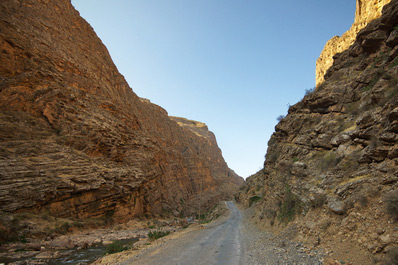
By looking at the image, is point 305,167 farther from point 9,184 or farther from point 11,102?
point 11,102

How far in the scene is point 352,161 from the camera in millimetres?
9180

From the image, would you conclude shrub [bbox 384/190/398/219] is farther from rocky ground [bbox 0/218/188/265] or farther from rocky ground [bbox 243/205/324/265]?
rocky ground [bbox 0/218/188/265]

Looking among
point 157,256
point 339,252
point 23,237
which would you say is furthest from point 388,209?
point 23,237

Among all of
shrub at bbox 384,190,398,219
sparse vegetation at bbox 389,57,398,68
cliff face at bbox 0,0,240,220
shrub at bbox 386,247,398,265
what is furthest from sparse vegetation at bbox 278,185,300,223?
cliff face at bbox 0,0,240,220

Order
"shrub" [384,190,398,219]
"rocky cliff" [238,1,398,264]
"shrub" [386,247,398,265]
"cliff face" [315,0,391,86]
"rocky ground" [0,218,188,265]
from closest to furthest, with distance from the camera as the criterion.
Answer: "shrub" [386,247,398,265] → "shrub" [384,190,398,219] → "rocky cliff" [238,1,398,264] → "rocky ground" [0,218,188,265] → "cliff face" [315,0,391,86]

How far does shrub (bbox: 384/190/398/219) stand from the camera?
5494 millimetres

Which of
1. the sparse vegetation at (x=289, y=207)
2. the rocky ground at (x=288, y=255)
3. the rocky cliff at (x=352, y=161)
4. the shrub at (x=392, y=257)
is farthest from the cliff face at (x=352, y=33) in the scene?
the shrub at (x=392, y=257)

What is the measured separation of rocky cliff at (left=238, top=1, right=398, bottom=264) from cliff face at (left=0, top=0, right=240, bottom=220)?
2015 cm

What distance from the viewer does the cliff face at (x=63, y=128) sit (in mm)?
19297

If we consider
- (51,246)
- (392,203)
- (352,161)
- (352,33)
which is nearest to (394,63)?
(352,161)

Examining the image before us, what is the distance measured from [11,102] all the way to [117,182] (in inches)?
593

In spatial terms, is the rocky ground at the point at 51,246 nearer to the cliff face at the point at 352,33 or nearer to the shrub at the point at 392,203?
the shrub at the point at 392,203

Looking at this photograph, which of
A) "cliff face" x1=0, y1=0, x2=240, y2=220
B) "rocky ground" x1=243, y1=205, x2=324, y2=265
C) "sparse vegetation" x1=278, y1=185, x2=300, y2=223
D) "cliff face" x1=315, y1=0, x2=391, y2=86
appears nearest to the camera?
"rocky ground" x1=243, y1=205, x2=324, y2=265

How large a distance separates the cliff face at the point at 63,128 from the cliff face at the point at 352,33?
32.7m
